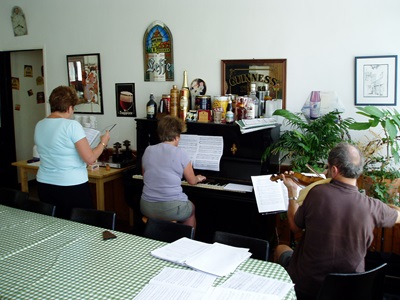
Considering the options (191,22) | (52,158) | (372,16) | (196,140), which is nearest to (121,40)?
(191,22)

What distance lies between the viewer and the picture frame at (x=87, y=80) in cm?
460

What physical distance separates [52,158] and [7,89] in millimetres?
3205

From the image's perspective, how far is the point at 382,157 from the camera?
3123mm

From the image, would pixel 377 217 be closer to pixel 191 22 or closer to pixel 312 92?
pixel 312 92

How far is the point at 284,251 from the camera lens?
256 cm

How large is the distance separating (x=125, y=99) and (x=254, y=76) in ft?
4.94

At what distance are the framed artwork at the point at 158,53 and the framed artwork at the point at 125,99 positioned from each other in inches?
10.8

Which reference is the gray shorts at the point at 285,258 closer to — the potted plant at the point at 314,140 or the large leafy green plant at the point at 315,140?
the potted plant at the point at 314,140

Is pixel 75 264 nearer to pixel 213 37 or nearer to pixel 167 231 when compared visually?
pixel 167 231

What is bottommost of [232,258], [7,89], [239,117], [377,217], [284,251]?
[284,251]

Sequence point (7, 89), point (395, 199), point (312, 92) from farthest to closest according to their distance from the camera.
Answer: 1. point (7, 89)
2. point (312, 92)
3. point (395, 199)

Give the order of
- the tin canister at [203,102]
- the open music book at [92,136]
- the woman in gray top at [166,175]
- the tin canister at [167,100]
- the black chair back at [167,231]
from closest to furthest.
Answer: the black chair back at [167,231] < the woman in gray top at [166,175] < the tin canister at [203,102] < the tin canister at [167,100] < the open music book at [92,136]

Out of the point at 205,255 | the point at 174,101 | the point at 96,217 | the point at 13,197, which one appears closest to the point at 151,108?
the point at 174,101

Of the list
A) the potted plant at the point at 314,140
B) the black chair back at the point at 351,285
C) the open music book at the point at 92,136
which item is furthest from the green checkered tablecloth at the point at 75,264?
the open music book at the point at 92,136
